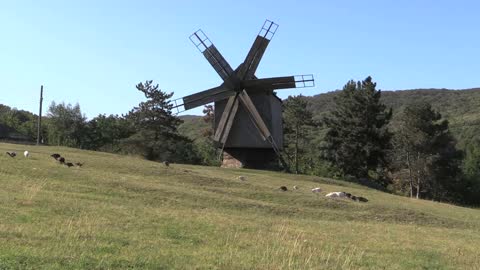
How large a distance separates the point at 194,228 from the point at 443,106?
151511 mm

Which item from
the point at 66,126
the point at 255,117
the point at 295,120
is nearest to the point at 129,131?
the point at 66,126

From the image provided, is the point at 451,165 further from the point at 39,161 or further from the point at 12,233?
the point at 12,233

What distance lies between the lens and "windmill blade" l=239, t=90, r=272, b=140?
39819 millimetres

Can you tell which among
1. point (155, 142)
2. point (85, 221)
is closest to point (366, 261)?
point (85, 221)

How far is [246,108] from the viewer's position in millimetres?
40531

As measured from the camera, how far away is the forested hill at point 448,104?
117 meters

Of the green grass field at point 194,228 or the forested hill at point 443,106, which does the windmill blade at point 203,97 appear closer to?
the green grass field at point 194,228

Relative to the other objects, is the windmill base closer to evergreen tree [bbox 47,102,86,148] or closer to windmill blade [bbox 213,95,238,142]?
windmill blade [bbox 213,95,238,142]

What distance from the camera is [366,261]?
10422 millimetres

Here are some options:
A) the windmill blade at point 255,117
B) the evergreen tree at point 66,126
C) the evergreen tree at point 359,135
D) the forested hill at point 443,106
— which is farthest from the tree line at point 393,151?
the forested hill at point 443,106

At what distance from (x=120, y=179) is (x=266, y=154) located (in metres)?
21.3

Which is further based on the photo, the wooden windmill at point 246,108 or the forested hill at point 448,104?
the forested hill at point 448,104

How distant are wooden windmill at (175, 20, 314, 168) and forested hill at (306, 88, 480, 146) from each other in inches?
2767

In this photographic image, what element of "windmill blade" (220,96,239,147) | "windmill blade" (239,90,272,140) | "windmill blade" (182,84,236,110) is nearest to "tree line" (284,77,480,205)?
"windmill blade" (220,96,239,147)
